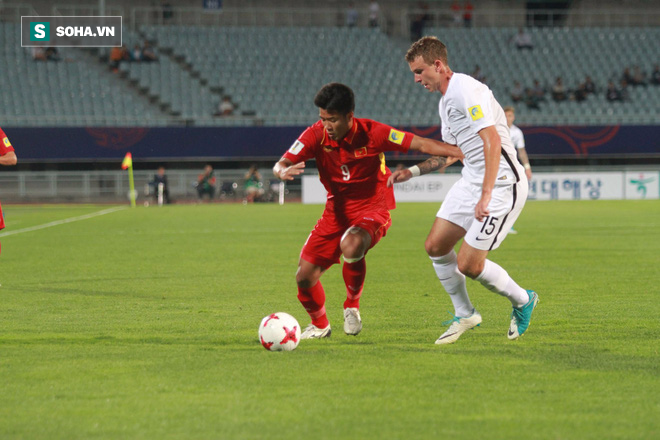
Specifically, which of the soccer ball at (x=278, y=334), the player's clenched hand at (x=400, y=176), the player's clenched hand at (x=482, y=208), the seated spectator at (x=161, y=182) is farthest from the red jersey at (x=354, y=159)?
the seated spectator at (x=161, y=182)

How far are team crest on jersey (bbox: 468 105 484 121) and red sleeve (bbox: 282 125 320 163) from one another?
1.13 m

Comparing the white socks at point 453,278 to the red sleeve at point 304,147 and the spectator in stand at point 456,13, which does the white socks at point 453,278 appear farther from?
the spectator in stand at point 456,13

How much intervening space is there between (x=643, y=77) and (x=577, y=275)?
29.2 metres

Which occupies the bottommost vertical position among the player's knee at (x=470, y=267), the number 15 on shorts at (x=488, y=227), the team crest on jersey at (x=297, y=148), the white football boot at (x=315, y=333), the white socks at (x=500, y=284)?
the white football boot at (x=315, y=333)

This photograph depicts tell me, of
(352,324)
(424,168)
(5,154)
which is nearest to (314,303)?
(352,324)

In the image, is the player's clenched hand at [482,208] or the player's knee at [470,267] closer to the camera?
the player's clenched hand at [482,208]

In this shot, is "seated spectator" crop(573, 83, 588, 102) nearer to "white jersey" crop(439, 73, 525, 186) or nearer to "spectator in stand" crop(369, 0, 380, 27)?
"spectator in stand" crop(369, 0, 380, 27)

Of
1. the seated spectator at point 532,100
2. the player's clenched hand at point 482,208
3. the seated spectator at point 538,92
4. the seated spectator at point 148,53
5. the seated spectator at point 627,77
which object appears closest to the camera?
the player's clenched hand at point 482,208

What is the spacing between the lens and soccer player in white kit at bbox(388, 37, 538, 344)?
221 inches

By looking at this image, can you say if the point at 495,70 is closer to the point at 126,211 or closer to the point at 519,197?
the point at 126,211

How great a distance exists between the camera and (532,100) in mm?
34969

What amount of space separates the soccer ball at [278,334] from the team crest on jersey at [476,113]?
1801 mm

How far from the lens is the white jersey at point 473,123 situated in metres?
5.57

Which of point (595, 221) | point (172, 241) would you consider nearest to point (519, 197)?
point (172, 241)
